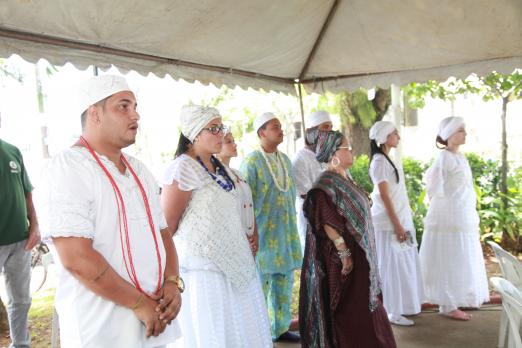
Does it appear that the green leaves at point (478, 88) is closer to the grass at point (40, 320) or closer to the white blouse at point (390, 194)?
the white blouse at point (390, 194)

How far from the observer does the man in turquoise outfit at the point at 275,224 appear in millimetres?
4305

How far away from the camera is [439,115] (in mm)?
30547

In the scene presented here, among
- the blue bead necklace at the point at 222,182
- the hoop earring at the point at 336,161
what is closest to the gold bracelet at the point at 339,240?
the hoop earring at the point at 336,161

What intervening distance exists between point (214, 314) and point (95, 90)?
158 cm

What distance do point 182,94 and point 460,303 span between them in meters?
16.2

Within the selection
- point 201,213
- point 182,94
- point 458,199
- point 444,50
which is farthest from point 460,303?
point 182,94

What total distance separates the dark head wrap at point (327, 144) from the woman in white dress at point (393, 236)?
1.34 m

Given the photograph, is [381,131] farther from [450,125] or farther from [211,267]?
[211,267]

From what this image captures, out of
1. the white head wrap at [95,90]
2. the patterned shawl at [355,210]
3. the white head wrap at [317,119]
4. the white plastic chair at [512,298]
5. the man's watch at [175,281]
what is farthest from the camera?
the white head wrap at [317,119]

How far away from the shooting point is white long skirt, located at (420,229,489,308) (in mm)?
4961

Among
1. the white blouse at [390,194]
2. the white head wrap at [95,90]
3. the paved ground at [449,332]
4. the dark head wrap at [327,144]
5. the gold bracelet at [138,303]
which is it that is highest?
the white head wrap at [95,90]

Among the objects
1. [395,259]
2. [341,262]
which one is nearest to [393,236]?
[395,259]

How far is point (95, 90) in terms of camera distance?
2064mm

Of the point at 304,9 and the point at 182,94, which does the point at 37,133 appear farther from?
the point at 304,9
